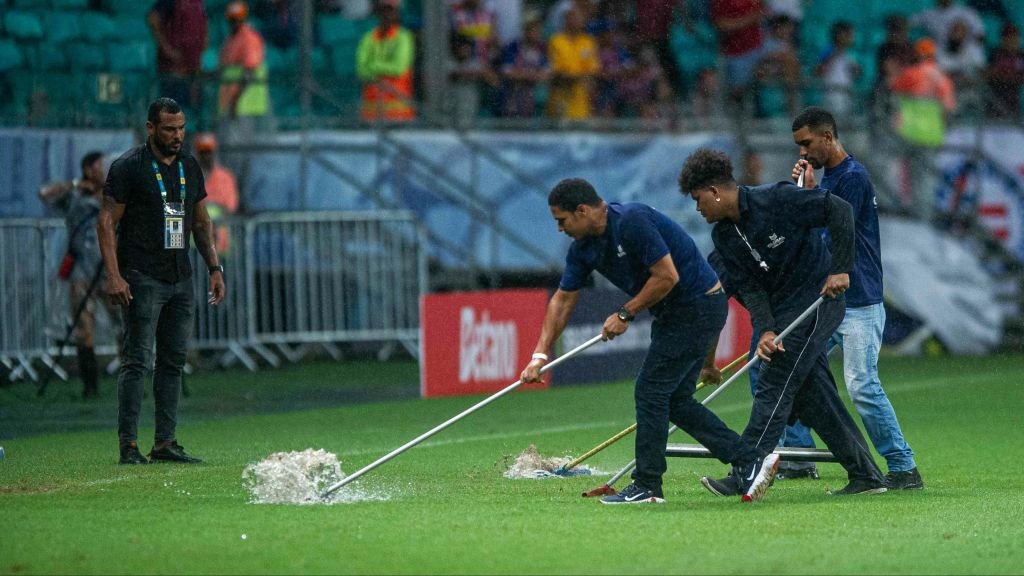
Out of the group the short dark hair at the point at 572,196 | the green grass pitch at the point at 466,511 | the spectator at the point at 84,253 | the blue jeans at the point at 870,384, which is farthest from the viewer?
the spectator at the point at 84,253

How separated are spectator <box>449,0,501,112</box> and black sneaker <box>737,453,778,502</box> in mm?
12738

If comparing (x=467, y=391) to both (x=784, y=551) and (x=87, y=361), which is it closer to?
(x=87, y=361)

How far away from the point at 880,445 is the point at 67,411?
26.6ft

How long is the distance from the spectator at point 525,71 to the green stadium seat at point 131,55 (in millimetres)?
4273

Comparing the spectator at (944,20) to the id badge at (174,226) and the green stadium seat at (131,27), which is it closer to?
the green stadium seat at (131,27)

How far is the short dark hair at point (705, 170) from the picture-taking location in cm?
927

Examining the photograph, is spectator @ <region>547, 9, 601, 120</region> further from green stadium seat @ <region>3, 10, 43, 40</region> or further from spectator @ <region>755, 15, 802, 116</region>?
green stadium seat @ <region>3, 10, 43, 40</region>

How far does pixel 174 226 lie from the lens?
37.3 feet

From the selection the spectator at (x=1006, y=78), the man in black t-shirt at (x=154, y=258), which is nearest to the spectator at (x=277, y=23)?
the spectator at (x=1006, y=78)

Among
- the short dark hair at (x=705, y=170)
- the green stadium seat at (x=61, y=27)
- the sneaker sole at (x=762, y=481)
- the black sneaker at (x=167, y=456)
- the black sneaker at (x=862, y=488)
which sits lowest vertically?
the black sneaker at (x=167, y=456)

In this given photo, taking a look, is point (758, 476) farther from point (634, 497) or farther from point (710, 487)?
point (634, 497)

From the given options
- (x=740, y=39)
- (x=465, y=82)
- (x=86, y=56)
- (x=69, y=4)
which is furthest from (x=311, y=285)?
(x=740, y=39)

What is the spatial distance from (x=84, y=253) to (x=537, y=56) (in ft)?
23.9

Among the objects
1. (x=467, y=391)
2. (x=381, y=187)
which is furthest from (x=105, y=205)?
(x=381, y=187)
